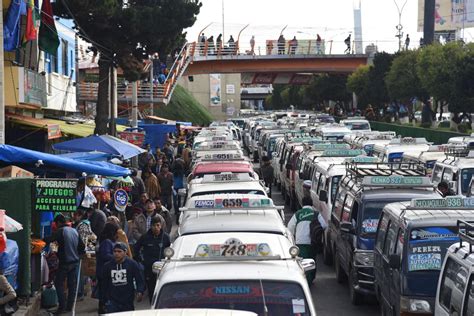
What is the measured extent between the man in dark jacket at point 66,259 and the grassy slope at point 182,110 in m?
69.6

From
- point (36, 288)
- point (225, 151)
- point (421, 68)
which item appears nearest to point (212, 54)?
point (421, 68)

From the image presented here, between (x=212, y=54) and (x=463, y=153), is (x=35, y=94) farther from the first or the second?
(x=212, y=54)

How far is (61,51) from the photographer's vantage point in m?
37.2

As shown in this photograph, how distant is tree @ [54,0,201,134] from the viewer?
32.3 m

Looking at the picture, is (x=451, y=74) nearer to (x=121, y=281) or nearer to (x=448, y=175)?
(x=448, y=175)

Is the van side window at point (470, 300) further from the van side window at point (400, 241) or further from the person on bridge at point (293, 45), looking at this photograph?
the person on bridge at point (293, 45)

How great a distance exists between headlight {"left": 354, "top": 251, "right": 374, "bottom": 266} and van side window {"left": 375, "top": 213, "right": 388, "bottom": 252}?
1025 millimetres

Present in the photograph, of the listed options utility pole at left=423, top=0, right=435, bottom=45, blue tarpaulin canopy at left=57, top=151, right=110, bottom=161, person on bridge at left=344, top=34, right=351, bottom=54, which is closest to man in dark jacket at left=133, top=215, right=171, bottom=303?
blue tarpaulin canopy at left=57, top=151, right=110, bottom=161

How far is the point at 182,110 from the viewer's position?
91250 mm

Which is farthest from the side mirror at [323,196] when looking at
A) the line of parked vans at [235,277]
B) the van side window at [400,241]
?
the line of parked vans at [235,277]

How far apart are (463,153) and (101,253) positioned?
12217 mm

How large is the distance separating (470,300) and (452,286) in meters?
0.77

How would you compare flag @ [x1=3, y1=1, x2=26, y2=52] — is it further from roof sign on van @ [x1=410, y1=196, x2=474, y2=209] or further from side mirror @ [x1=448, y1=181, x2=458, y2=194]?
roof sign on van @ [x1=410, y1=196, x2=474, y2=209]

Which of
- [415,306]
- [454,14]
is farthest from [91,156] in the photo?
[454,14]
